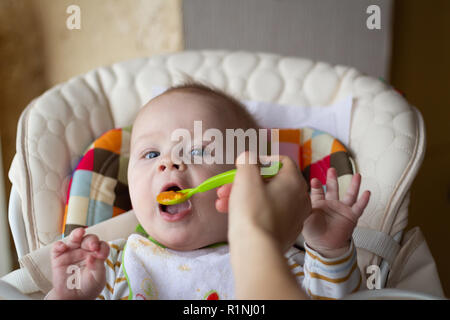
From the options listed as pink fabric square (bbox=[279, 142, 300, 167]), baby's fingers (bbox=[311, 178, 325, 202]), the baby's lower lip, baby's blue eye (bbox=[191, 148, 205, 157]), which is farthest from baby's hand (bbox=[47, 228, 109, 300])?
pink fabric square (bbox=[279, 142, 300, 167])

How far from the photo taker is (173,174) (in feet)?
2.42

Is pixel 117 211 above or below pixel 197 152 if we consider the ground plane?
below

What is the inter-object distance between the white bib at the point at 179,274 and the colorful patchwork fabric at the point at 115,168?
197 millimetres

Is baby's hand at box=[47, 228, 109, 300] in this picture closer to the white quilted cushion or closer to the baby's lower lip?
the baby's lower lip

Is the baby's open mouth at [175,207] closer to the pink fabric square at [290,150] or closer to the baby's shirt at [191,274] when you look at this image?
the baby's shirt at [191,274]

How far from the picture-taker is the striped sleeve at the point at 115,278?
79 cm

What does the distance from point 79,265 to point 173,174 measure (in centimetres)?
20

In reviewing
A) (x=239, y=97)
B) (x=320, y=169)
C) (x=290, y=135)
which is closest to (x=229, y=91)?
(x=239, y=97)

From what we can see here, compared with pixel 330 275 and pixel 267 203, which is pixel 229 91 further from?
pixel 267 203

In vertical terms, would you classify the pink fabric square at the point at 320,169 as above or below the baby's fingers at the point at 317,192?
below

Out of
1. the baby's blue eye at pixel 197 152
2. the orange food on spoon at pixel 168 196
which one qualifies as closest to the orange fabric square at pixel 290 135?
the baby's blue eye at pixel 197 152

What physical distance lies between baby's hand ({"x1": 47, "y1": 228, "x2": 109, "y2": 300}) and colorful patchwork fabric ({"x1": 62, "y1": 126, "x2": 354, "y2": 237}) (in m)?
0.24

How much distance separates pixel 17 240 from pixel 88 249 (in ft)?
0.97
